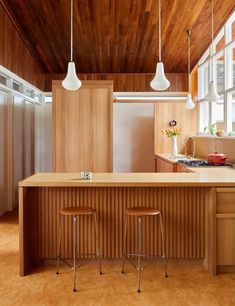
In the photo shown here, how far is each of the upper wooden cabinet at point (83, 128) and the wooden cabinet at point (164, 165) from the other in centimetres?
99

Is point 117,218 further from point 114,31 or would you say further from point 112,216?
point 114,31

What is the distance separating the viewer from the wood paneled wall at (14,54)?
5285 millimetres

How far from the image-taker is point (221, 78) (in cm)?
607

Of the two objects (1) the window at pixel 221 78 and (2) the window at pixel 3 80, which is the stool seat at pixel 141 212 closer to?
(1) the window at pixel 221 78

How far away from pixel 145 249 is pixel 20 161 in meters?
3.66

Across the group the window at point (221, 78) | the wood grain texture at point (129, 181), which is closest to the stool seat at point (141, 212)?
the wood grain texture at point (129, 181)

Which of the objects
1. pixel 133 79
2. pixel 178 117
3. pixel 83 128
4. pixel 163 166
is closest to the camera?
pixel 83 128

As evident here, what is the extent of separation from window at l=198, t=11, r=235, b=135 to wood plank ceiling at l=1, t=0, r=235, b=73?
20 centimetres

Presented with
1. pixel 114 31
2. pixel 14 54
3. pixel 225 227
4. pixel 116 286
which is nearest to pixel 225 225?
pixel 225 227

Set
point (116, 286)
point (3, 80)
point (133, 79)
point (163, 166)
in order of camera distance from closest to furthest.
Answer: point (116, 286) < point (3, 80) < point (163, 166) < point (133, 79)

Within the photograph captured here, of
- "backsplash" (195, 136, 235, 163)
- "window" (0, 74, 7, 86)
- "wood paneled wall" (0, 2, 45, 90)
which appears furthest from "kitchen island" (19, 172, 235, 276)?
"wood paneled wall" (0, 2, 45, 90)

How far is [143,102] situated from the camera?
765cm

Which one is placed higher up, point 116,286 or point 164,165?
point 164,165

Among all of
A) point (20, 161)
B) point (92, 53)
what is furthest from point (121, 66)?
point (20, 161)
